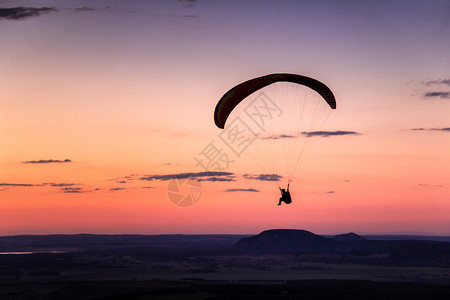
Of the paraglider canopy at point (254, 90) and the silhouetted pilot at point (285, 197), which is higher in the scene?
the paraglider canopy at point (254, 90)

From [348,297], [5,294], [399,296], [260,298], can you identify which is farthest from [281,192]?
[5,294]

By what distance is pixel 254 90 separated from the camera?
50.0 m

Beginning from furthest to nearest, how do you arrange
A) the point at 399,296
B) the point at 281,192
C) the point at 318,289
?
the point at 318,289 → the point at 399,296 → the point at 281,192

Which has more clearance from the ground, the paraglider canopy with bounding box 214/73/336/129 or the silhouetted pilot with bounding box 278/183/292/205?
the paraglider canopy with bounding box 214/73/336/129

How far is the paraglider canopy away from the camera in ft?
160

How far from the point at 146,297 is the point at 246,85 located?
402 ft

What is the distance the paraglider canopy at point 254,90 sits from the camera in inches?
1916

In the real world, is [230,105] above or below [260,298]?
above

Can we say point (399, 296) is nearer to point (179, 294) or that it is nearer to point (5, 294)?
point (179, 294)

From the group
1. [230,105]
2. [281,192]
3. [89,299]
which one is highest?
[230,105]

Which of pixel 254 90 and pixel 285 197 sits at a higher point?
pixel 254 90

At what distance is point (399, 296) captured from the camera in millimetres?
174000

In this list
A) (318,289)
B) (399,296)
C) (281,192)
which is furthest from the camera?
(318,289)

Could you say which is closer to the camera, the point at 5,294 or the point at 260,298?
the point at 260,298
